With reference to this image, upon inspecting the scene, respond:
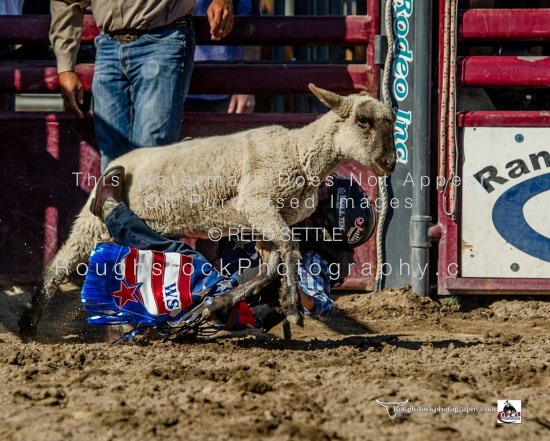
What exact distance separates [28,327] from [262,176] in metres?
1.55

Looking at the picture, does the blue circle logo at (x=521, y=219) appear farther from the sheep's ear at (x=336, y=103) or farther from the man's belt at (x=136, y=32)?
the man's belt at (x=136, y=32)

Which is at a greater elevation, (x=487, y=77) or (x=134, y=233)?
(x=487, y=77)

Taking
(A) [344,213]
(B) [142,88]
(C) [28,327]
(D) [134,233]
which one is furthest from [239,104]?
(C) [28,327]

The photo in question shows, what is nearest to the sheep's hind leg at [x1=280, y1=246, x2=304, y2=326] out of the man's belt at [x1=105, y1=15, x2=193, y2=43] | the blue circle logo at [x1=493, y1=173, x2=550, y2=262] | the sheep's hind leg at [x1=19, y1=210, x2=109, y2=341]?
the sheep's hind leg at [x1=19, y1=210, x2=109, y2=341]

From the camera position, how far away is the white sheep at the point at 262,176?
183 inches

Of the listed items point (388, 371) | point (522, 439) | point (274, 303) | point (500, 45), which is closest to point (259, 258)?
point (274, 303)

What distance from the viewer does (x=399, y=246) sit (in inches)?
244

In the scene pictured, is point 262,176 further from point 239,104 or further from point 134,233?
point 239,104

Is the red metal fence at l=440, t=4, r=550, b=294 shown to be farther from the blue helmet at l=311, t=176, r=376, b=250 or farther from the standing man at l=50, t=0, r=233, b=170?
the standing man at l=50, t=0, r=233, b=170

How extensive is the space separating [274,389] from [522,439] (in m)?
0.95

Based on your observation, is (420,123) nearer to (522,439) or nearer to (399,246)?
(399,246)

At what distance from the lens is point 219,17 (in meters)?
5.60

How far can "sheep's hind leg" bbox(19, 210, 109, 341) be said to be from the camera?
531cm

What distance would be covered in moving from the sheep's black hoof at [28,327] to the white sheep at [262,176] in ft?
2.73
